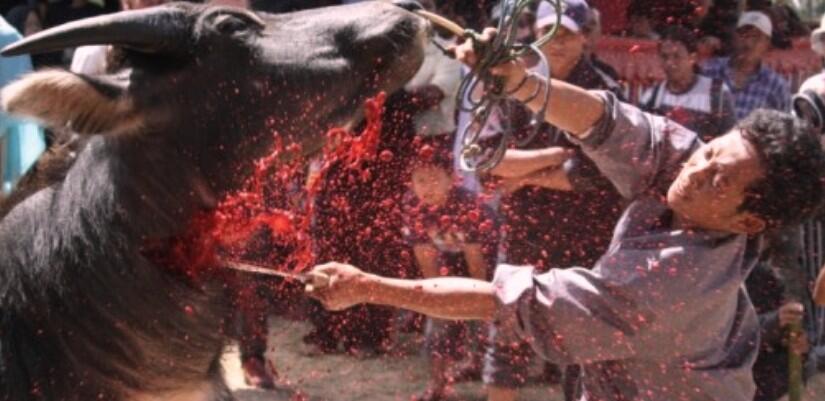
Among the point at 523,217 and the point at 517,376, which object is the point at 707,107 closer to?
the point at 523,217

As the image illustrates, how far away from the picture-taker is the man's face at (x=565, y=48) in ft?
18.1

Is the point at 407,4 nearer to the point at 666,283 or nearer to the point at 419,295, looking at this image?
the point at 419,295

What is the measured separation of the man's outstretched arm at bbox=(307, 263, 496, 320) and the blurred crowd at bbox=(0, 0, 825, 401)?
38.2 inches

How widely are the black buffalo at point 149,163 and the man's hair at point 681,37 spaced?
3144mm

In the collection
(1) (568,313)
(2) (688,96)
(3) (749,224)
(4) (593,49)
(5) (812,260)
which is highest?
(3) (749,224)

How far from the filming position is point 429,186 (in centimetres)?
604

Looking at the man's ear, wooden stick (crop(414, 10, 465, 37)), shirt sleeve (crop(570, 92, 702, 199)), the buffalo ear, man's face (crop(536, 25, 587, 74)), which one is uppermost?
wooden stick (crop(414, 10, 465, 37))

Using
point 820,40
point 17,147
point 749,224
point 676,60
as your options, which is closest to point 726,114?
point 676,60

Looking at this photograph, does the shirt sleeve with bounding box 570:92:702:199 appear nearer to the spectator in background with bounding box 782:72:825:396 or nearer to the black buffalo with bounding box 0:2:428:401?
the black buffalo with bounding box 0:2:428:401

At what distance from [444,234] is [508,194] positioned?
773 mm

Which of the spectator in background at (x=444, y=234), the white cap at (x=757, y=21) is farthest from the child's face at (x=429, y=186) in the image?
the white cap at (x=757, y=21)

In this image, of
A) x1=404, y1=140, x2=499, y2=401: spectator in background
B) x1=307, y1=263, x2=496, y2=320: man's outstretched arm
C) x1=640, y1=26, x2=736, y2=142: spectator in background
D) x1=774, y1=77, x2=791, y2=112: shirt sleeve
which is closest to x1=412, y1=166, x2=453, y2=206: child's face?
x1=404, y1=140, x2=499, y2=401: spectator in background

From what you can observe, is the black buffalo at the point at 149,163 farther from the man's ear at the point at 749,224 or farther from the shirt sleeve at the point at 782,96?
the shirt sleeve at the point at 782,96

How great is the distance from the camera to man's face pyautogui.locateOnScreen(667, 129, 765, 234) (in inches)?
133
